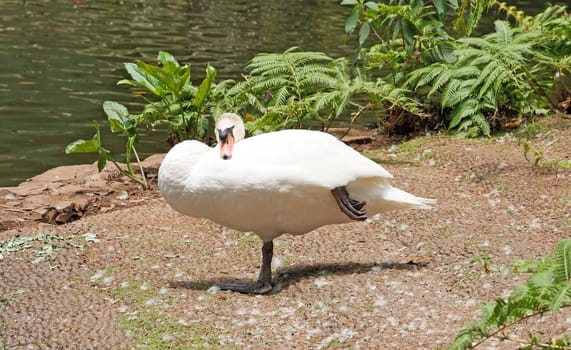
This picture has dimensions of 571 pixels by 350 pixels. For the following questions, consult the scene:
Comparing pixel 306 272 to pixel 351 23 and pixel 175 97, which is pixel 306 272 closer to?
pixel 175 97

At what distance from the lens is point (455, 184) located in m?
6.86

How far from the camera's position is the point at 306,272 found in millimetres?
5305

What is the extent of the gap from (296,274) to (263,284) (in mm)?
294

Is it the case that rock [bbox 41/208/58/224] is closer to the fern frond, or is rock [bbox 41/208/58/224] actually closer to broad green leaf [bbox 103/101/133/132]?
broad green leaf [bbox 103/101/133/132]

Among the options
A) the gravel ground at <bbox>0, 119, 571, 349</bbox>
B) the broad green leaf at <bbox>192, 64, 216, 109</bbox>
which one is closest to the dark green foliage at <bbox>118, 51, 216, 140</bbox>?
the broad green leaf at <bbox>192, 64, 216, 109</bbox>

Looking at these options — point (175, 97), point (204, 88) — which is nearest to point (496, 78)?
point (204, 88)

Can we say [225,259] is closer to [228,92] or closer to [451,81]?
[228,92]

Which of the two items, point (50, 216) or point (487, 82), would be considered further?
point (487, 82)

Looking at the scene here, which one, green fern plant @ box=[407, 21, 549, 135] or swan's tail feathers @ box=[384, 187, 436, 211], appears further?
green fern plant @ box=[407, 21, 549, 135]

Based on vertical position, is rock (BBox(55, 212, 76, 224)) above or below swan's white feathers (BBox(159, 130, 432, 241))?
below

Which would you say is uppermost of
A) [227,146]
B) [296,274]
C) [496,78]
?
[227,146]

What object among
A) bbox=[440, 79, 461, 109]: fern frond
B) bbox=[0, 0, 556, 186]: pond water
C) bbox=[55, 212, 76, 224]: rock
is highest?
bbox=[440, 79, 461, 109]: fern frond

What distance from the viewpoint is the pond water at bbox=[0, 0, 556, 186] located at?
10141mm

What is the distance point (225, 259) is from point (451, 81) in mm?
3410
